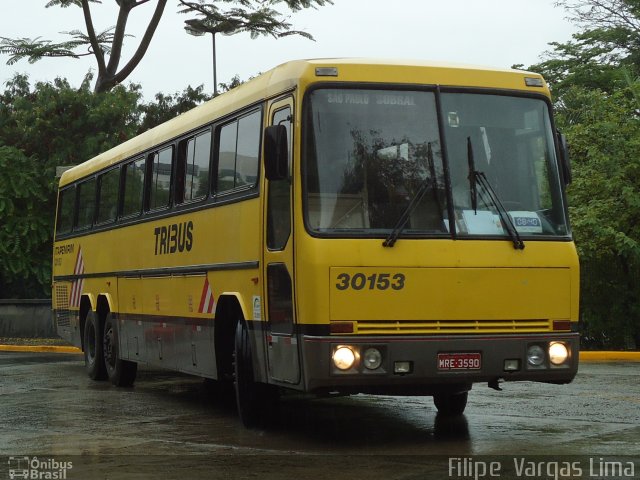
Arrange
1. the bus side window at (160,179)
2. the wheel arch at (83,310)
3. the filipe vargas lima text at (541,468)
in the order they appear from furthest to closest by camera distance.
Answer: the wheel arch at (83,310)
the bus side window at (160,179)
the filipe vargas lima text at (541,468)

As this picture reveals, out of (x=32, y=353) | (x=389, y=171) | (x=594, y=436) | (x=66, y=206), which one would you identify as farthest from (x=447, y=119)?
(x=32, y=353)

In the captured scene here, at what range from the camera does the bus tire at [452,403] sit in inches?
495

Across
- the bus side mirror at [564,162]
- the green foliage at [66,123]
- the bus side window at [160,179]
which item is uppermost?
the green foliage at [66,123]

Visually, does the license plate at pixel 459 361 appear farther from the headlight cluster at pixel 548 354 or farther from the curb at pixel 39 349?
the curb at pixel 39 349

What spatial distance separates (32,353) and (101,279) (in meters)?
8.99

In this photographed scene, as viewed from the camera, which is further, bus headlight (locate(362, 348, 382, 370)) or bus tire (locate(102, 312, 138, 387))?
bus tire (locate(102, 312, 138, 387))

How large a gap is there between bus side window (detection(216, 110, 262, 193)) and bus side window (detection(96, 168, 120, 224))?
15.7 ft

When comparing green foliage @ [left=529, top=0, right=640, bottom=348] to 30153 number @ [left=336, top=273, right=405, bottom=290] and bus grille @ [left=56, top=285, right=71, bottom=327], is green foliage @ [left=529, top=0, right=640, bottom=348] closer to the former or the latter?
bus grille @ [left=56, top=285, right=71, bottom=327]

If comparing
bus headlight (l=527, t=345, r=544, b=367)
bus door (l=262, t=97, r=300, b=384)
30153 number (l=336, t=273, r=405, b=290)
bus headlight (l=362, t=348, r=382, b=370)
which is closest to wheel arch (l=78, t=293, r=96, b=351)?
bus door (l=262, t=97, r=300, b=384)

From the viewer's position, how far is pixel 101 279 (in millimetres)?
17594

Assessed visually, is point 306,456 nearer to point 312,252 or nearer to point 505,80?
point 312,252

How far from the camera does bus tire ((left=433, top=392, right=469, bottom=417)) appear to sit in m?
12.6

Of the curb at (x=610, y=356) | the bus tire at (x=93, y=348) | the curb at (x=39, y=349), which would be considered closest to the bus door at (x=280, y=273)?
the bus tire at (x=93, y=348)

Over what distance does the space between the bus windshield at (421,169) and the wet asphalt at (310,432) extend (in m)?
1.77
